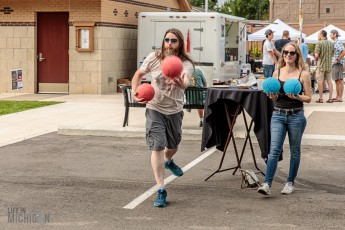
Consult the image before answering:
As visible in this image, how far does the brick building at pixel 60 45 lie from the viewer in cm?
2192

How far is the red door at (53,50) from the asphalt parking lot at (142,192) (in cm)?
1138

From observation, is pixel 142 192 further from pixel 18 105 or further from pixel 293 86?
pixel 18 105

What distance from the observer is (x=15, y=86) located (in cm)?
1391

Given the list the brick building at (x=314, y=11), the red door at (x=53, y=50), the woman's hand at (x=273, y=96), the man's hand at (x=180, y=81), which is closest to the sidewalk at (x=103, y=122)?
the red door at (x=53, y=50)

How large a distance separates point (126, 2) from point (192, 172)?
50.3ft

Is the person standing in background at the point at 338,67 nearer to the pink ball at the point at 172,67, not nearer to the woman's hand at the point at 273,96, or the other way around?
the woman's hand at the point at 273,96

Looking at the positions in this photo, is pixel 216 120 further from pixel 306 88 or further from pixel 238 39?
pixel 238 39

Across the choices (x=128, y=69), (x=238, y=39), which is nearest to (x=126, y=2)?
(x=128, y=69)

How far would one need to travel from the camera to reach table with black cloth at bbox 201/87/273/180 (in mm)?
8281

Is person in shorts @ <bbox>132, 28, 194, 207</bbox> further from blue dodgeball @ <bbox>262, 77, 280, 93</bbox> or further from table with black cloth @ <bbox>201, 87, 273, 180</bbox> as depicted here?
table with black cloth @ <bbox>201, 87, 273, 180</bbox>

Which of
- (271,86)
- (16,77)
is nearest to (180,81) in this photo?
(271,86)

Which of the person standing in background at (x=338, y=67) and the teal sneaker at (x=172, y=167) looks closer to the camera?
the teal sneaker at (x=172, y=167)

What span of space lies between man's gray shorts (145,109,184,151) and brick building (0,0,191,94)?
47.7ft

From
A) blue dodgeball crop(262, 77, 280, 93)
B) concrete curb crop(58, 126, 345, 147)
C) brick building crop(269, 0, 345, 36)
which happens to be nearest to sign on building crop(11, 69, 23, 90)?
concrete curb crop(58, 126, 345, 147)
